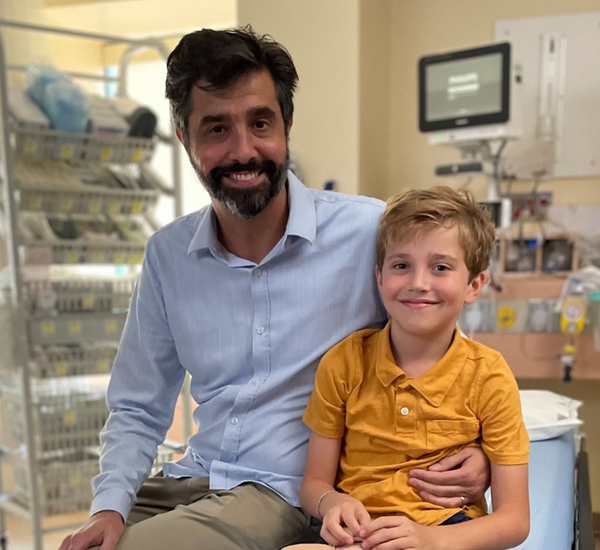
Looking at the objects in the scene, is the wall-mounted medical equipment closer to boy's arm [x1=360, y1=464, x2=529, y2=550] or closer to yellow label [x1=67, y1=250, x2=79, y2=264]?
yellow label [x1=67, y1=250, x2=79, y2=264]

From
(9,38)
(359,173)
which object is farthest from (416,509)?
(9,38)

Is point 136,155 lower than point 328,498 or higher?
higher

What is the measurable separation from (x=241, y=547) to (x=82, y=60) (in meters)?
4.56

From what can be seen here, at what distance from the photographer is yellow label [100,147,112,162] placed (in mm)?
2896

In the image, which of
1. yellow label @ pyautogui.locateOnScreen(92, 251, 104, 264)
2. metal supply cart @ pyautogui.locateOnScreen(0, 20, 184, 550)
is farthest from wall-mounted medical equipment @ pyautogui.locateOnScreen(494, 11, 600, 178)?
yellow label @ pyautogui.locateOnScreen(92, 251, 104, 264)

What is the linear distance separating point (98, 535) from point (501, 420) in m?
0.75

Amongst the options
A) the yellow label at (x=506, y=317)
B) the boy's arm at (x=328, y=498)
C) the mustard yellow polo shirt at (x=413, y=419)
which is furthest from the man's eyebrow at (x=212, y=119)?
the yellow label at (x=506, y=317)

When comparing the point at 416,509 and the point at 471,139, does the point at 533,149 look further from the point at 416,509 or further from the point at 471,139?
the point at 416,509

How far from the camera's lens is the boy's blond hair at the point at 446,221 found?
1.17m

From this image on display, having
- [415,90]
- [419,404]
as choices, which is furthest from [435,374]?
[415,90]

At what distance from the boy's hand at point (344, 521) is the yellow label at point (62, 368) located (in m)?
1.99

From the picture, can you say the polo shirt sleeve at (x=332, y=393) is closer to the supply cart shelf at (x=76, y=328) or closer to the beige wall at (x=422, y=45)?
the supply cart shelf at (x=76, y=328)

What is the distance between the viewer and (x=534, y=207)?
3287 mm

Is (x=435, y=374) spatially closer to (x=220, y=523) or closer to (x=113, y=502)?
(x=220, y=523)
